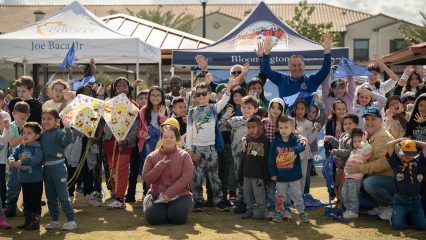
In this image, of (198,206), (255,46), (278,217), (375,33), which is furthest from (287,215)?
(375,33)

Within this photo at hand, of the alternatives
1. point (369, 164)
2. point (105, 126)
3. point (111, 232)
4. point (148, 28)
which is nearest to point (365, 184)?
point (369, 164)

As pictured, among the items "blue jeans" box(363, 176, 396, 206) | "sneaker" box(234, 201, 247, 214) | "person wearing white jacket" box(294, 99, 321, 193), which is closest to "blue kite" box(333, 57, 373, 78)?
"person wearing white jacket" box(294, 99, 321, 193)

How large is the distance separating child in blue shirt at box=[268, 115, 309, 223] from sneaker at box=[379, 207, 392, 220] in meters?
0.93

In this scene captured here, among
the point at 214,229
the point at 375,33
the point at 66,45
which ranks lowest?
the point at 214,229

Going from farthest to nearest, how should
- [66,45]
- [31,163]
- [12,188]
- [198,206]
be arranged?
[66,45], [198,206], [12,188], [31,163]

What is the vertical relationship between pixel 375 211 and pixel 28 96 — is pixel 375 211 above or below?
below

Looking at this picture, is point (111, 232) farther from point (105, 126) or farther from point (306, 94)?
point (306, 94)

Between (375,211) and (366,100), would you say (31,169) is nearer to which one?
(375,211)

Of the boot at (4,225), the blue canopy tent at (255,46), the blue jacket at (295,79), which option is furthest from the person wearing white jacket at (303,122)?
the blue canopy tent at (255,46)

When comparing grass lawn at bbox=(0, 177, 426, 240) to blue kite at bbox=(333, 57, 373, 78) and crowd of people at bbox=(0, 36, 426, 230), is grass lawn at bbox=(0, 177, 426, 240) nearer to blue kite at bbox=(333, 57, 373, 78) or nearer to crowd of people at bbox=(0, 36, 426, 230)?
crowd of people at bbox=(0, 36, 426, 230)

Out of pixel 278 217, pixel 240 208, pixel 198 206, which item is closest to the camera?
pixel 278 217

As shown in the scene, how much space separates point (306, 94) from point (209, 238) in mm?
2892

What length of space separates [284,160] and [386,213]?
55.3 inches

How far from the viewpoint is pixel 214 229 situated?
6.96 metres
